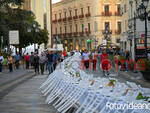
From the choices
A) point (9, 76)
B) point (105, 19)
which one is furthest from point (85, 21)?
point (9, 76)

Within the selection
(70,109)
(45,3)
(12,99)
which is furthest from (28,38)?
(70,109)

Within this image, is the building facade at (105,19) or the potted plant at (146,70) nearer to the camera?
the potted plant at (146,70)

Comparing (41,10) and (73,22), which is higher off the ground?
(41,10)

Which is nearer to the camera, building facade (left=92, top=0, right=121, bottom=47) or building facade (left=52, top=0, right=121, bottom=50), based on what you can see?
building facade (left=92, top=0, right=121, bottom=47)

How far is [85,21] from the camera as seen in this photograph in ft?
307

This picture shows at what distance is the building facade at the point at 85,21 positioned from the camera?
291ft

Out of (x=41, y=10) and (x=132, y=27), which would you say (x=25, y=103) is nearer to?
(x=132, y=27)

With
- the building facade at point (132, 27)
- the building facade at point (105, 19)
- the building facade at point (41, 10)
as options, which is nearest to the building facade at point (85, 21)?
the building facade at point (105, 19)

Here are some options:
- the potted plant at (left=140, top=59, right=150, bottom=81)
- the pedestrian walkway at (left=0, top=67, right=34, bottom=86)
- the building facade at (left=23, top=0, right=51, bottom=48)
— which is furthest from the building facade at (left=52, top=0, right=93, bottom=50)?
the potted plant at (left=140, top=59, right=150, bottom=81)

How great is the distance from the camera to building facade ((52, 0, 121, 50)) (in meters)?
88.7

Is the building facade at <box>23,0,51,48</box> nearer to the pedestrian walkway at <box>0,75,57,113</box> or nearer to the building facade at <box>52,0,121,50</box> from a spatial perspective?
the building facade at <box>52,0,121,50</box>

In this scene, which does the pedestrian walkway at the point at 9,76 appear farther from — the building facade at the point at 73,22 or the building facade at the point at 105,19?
the building facade at the point at 73,22

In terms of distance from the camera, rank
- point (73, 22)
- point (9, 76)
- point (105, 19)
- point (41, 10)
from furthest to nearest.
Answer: point (73, 22) → point (105, 19) → point (41, 10) → point (9, 76)

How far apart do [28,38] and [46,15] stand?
21318 millimetres
